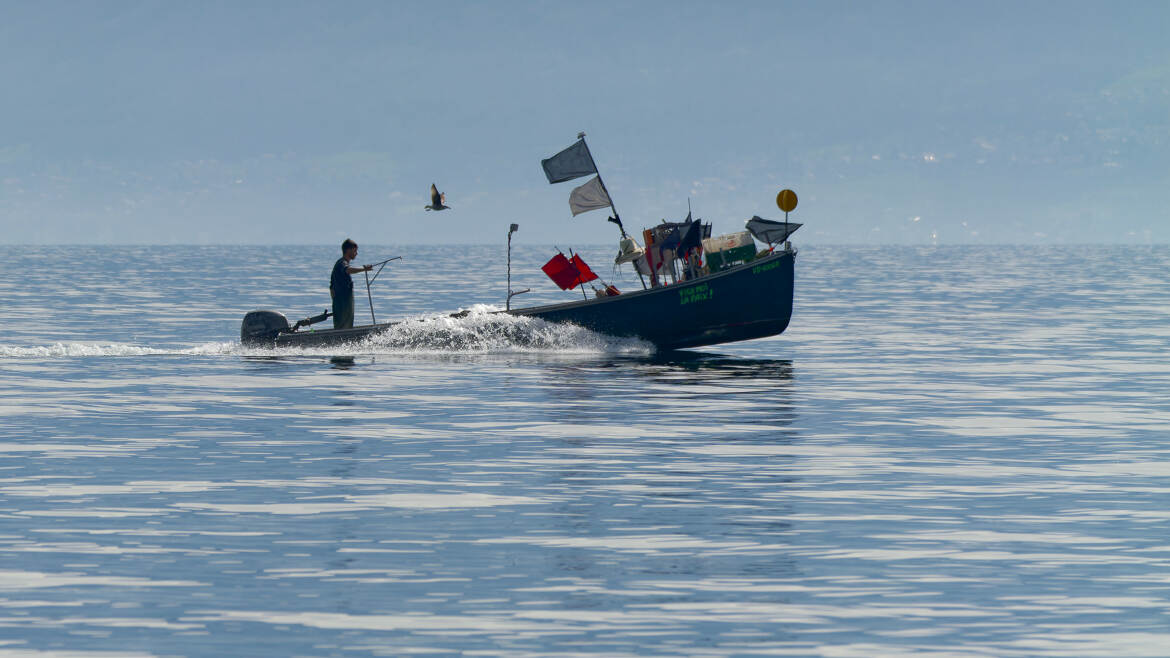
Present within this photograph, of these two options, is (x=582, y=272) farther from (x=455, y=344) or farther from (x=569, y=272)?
(x=455, y=344)

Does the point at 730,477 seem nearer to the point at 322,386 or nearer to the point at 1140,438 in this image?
the point at 1140,438

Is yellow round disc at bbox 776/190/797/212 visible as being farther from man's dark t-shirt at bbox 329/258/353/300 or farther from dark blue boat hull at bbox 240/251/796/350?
man's dark t-shirt at bbox 329/258/353/300

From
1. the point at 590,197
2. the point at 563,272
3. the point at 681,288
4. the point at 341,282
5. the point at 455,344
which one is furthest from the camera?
the point at 455,344

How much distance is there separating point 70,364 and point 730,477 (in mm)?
20308

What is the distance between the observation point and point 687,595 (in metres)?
13.0

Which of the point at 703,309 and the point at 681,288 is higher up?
the point at 681,288

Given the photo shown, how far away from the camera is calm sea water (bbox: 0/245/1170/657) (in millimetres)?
12148

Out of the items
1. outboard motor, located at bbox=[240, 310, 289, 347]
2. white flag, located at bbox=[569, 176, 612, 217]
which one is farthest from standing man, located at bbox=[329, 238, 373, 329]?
white flag, located at bbox=[569, 176, 612, 217]

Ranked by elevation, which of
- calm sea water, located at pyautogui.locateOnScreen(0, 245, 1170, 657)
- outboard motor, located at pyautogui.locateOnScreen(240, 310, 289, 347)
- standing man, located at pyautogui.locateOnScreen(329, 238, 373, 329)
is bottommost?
calm sea water, located at pyautogui.locateOnScreen(0, 245, 1170, 657)

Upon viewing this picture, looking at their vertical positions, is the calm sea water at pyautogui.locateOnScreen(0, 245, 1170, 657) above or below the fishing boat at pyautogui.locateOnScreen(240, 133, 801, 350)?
below

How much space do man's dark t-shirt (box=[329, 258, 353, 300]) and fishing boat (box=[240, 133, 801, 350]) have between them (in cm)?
59

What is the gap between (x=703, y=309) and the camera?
3681 centimetres

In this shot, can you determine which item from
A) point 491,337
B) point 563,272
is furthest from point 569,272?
point 491,337

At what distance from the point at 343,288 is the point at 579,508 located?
20451mm
